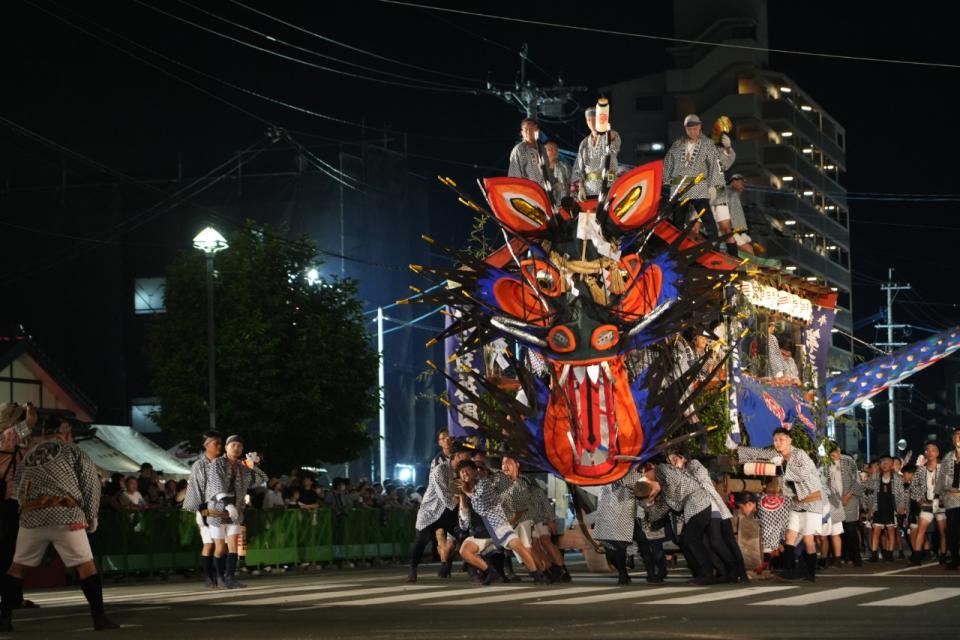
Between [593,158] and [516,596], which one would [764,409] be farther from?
[516,596]

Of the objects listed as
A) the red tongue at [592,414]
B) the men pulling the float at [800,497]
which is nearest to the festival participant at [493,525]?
the red tongue at [592,414]

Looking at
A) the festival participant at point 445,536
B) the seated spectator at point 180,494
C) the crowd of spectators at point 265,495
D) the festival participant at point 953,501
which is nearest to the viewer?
the festival participant at point 953,501

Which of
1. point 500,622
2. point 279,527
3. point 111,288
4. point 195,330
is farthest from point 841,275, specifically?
point 500,622

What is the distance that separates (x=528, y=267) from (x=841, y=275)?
3377 inches

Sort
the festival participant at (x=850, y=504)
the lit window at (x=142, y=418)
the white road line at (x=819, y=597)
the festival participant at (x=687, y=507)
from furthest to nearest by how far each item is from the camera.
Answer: the lit window at (x=142, y=418)
the festival participant at (x=850, y=504)
the festival participant at (x=687, y=507)
the white road line at (x=819, y=597)

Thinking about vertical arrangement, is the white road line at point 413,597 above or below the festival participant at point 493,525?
below

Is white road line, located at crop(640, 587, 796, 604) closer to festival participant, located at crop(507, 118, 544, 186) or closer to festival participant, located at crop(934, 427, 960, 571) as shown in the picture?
festival participant, located at crop(934, 427, 960, 571)

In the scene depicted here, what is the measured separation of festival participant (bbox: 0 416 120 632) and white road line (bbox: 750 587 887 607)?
609cm

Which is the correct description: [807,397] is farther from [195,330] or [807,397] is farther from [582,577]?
[195,330]

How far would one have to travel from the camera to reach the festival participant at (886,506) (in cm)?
2897

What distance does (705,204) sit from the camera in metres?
23.4

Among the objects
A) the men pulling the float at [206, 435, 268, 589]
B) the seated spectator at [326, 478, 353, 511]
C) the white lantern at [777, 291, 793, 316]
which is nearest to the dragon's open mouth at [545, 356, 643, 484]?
the men pulling the float at [206, 435, 268, 589]

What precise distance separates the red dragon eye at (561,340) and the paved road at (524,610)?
2865mm

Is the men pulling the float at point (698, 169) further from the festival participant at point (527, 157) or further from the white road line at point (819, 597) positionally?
the white road line at point (819, 597)
